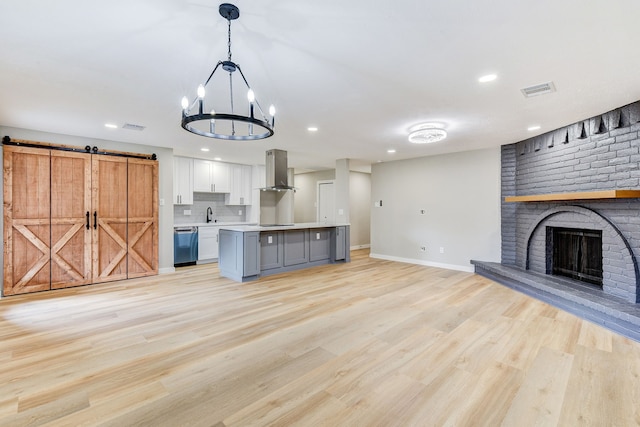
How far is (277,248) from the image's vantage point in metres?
5.78

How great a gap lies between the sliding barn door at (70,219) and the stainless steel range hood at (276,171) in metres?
2.94

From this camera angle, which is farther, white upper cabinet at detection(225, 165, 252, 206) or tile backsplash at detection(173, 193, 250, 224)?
white upper cabinet at detection(225, 165, 252, 206)

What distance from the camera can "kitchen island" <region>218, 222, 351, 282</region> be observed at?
520 centimetres

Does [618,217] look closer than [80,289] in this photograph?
Yes

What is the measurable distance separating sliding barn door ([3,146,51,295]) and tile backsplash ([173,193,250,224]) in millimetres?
2672

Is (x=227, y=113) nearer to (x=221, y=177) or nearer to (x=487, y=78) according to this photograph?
(x=487, y=78)

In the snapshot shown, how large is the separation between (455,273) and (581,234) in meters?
2.09

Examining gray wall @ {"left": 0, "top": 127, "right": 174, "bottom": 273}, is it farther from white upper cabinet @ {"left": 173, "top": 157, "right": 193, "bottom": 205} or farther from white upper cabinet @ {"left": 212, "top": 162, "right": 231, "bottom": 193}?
white upper cabinet @ {"left": 212, "top": 162, "right": 231, "bottom": 193}

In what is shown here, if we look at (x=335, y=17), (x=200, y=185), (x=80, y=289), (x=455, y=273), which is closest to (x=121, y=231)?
(x=80, y=289)

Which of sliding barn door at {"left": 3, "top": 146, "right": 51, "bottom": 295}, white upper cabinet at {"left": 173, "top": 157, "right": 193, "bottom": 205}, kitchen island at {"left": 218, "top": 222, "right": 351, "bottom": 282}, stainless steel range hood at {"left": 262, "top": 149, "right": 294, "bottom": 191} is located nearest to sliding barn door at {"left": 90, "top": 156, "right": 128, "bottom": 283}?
sliding barn door at {"left": 3, "top": 146, "right": 51, "bottom": 295}

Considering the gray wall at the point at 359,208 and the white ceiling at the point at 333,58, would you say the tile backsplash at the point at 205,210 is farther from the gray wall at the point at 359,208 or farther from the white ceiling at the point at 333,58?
the white ceiling at the point at 333,58

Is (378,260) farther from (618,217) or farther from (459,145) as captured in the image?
(618,217)

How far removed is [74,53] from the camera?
2.34 metres

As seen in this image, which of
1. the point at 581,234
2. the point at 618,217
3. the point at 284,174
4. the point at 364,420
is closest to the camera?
the point at 364,420
